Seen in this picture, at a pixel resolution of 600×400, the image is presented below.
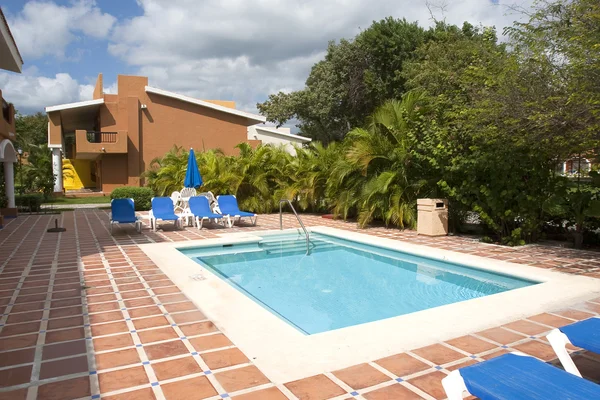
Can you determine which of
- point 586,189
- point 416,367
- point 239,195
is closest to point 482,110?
point 586,189

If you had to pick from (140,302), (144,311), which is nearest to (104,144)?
(140,302)

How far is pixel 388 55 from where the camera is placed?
2922cm

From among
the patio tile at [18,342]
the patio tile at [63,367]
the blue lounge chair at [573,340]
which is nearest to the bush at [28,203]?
the patio tile at [18,342]

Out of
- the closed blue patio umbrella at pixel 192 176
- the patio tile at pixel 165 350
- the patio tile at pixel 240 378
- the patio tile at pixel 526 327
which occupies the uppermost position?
the closed blue patio umbrella at pixel 192 176

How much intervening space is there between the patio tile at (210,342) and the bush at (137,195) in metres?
16.6

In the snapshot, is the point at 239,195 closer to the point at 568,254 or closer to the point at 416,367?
the point at 568,254

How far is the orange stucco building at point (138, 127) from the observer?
86.0 ft

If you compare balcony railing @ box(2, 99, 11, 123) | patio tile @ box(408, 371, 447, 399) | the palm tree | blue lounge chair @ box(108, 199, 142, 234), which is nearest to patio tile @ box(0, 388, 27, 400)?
patio tile @ box(408, 371, 447, 399)

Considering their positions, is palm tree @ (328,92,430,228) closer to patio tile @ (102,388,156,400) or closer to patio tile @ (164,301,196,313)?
patio tile @ (164,301,196,313)

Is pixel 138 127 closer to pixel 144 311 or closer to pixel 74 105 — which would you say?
pixel 74 105

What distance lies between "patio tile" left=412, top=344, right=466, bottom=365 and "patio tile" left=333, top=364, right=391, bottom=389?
1.76 feet

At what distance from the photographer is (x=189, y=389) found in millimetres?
3186

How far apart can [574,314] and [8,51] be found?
44.9ft

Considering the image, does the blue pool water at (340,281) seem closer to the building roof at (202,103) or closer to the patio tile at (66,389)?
the patio tile at (66,389)
